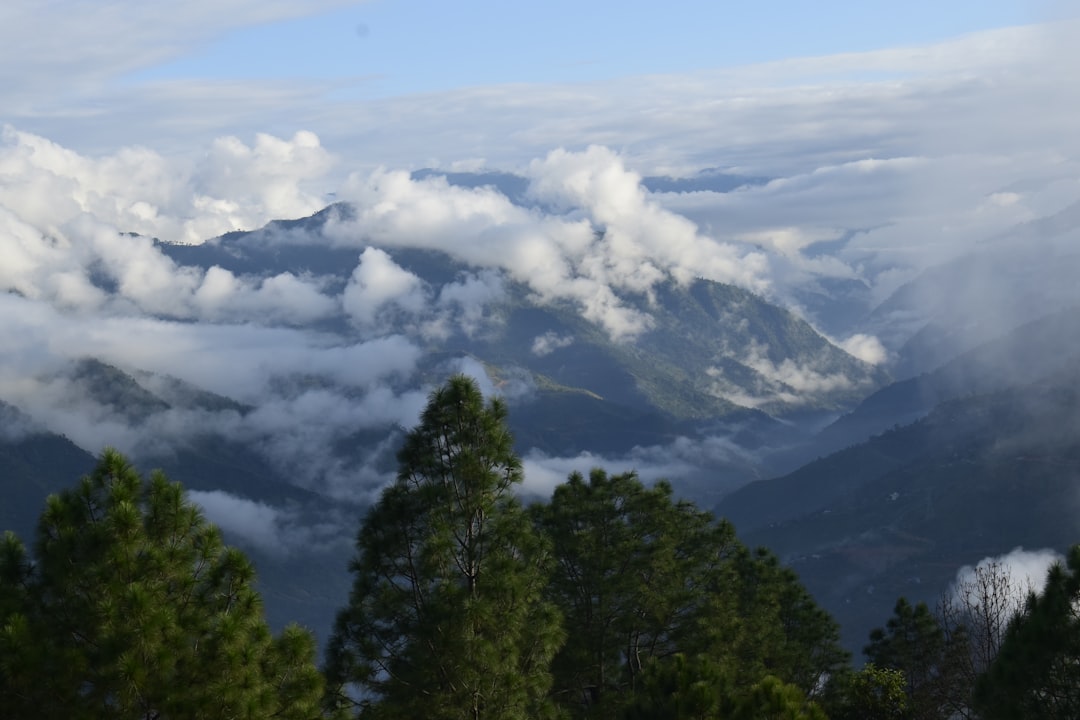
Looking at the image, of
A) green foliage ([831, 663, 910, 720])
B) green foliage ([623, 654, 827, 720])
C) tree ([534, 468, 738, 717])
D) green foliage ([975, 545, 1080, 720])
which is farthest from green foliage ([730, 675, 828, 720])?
green foliage ([831, 663, 910, 720])

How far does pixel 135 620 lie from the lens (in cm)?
3055

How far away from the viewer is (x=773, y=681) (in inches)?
1416

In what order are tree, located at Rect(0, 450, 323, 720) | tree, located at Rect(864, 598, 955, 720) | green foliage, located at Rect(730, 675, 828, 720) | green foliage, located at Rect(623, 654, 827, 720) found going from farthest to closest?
tree, located at Rect(864, 598, 955, 720)
green foliage, located at Rect(623, 654, 827, 720)
green foliage, located at Rect(730, 675, 828, 720)
tree, located at Rect(0, 450, 323, 720)

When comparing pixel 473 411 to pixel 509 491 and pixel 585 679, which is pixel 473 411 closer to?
pixel 509 491

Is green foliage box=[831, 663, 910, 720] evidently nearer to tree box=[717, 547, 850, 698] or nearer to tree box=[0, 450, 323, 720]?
tree box=[717, 547, 850, 698]

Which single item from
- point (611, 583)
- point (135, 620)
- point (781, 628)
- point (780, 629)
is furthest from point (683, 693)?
point (781, 628)

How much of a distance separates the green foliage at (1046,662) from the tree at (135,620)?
2269 centimetres

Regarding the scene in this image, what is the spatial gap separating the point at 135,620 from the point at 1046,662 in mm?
28403

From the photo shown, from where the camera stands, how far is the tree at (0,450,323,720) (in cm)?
3052

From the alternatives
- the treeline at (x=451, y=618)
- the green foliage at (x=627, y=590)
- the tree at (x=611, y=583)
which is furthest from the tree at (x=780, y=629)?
the tree at (x=611, y=583)

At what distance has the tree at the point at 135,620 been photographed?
30516 millimetres

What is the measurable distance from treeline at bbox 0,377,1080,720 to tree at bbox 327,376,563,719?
73mm

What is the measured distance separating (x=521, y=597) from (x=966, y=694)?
95.2 ft

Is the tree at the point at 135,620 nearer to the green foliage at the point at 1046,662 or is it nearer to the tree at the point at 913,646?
the green foliage at the point at 1046,662
